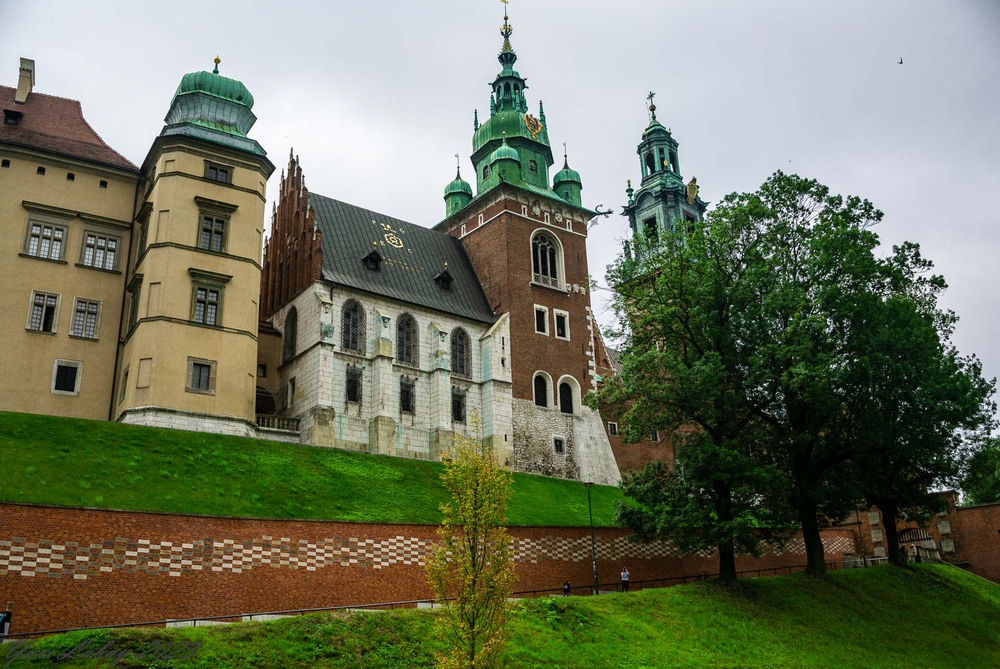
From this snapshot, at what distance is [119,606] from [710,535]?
1906 centimetres

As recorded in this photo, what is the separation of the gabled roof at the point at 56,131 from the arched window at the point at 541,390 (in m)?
24.2

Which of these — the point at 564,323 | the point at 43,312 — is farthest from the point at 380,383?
the point at 43,312

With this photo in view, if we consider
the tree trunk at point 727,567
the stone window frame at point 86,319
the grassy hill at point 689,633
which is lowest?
the grassy hill at point 689,633

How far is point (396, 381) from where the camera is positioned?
45.9 m

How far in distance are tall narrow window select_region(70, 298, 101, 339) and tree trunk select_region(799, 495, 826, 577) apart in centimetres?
3055

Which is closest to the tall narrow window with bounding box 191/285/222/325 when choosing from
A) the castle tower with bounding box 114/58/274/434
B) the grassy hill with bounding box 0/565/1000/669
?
the castle tower with bounding box 114/58/274/434

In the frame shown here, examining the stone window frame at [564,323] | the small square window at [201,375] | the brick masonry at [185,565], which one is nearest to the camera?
the brick masonry at [185,565]

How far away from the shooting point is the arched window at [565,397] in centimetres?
5283

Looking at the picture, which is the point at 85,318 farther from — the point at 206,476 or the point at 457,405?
the point at 457,405

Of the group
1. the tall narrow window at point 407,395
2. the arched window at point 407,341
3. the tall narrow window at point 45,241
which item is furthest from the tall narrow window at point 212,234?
the tall narrow window at point 407,395

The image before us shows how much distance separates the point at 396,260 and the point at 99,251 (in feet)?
52.3

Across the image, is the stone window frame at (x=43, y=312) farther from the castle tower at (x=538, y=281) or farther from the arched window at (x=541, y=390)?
the arched window at (x=541, y=390)

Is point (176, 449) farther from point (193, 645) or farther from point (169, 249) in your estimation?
point (193, 645)

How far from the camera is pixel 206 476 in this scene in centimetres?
3142
